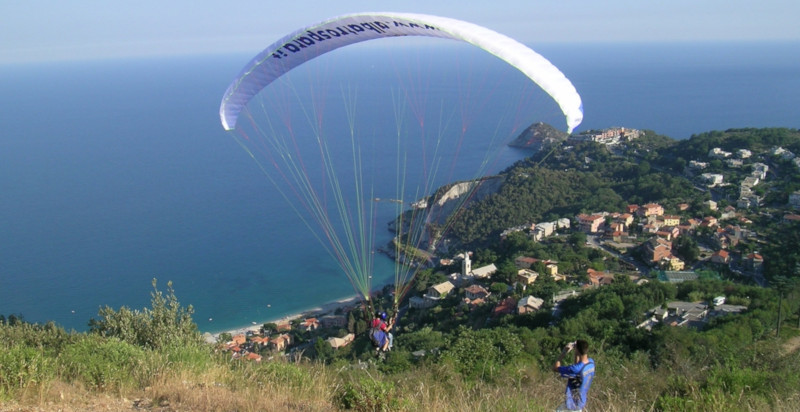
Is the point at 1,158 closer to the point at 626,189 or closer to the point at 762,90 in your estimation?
the point at 626,189

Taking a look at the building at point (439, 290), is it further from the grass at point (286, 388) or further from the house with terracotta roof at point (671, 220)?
the grass at point (286, 388)

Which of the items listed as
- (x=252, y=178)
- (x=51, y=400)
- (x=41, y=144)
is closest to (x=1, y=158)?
(x=41, y=144)

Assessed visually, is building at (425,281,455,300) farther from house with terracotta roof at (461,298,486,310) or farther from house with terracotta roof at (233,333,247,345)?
house with terracotta roof at (233,333,247,345)

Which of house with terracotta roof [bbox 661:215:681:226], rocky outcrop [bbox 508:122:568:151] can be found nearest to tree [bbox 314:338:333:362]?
house with terracotta roof [bbox 661:215:681:226]

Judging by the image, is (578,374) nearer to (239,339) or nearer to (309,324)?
(239,339)

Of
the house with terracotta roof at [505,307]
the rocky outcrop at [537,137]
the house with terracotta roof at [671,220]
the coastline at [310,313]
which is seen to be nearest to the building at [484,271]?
→ the house with terracotta roof at [505,307]
